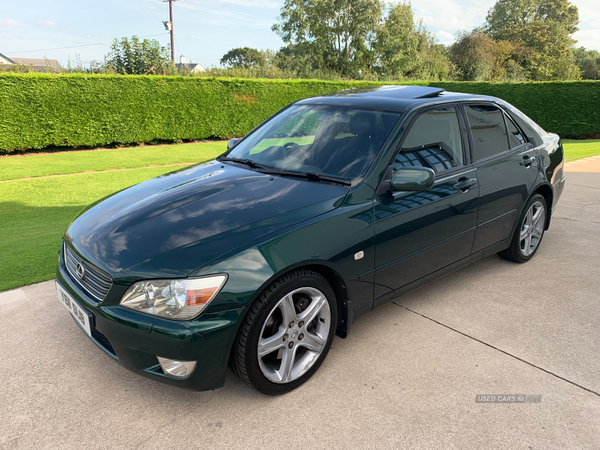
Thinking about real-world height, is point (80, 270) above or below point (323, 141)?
below

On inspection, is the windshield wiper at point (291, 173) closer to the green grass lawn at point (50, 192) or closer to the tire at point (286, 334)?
the tire at point (286, 334)

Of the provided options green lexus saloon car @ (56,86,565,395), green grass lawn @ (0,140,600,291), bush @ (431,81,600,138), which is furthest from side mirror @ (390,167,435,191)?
bush @ (431,81,600,138)

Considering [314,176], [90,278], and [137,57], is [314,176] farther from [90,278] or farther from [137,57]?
[137,57]

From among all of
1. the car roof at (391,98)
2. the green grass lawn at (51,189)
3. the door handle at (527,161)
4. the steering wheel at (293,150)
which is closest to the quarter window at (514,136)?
the door handle at (527,161)

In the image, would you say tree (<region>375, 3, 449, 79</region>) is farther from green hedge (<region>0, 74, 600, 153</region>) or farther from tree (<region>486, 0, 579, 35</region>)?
tree (<region>486, 0, 579, 35</region>)

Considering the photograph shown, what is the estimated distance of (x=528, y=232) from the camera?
450 cm

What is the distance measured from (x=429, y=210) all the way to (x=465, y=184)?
52cm

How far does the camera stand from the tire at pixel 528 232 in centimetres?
432

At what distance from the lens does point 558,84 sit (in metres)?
20.3

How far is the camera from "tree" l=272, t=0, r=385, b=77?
36.7 meters

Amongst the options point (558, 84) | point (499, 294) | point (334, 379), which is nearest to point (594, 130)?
point (558, 84)

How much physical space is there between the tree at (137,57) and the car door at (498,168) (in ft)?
57.8

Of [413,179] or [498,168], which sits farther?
[498,168]

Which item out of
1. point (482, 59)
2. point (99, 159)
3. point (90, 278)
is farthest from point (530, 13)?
point (90, 278)
